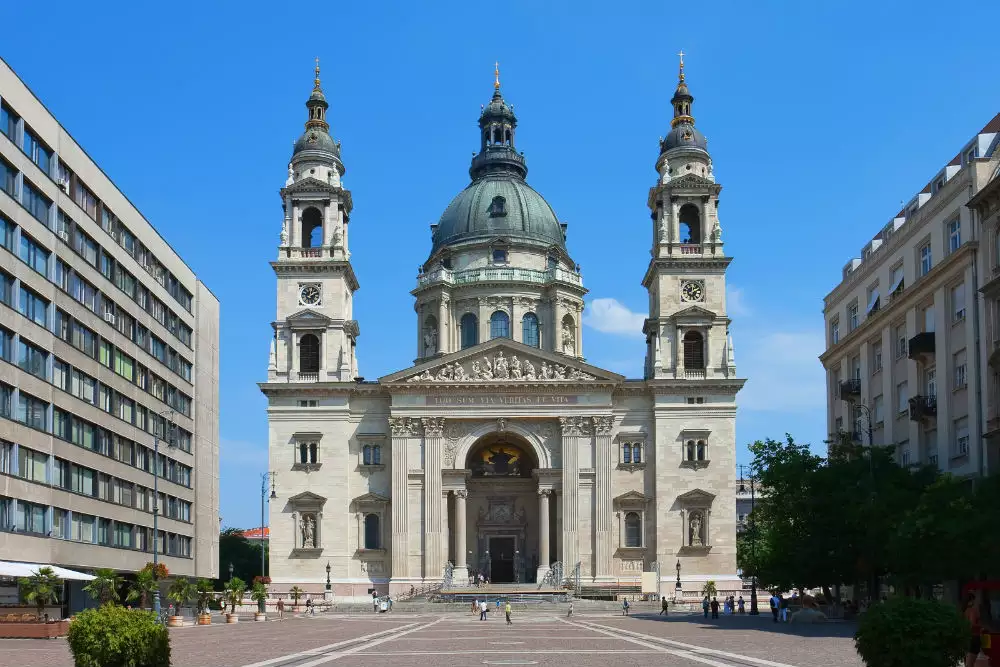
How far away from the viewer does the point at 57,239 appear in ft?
199

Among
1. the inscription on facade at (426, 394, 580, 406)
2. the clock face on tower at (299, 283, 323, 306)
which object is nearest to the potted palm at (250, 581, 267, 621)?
the inscription on facade at (426, 394, 580, 406)

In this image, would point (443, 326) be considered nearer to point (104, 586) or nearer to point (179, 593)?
point (179, 593)

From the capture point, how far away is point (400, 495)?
87.9 meters

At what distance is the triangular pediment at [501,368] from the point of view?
8881 cm

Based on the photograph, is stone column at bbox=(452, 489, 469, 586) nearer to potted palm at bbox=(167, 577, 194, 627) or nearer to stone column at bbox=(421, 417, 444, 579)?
stone column at bbox=(421, 417, 444, 579)

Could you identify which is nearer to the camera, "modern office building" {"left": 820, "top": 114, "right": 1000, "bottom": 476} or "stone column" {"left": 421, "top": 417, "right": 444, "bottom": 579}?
"modern office building" {"left": 820, "top": 114, "right": 1000, "bottom": 476}

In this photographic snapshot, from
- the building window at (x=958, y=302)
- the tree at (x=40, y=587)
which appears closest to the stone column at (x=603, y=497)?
the building window at (x=958, y=302)

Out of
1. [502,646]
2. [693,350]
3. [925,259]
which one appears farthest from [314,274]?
[502,646]

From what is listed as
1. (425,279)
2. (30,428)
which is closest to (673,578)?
(425,279)

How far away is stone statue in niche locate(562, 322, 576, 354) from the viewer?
102 meters

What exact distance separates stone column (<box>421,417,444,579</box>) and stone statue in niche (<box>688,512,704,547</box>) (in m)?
16.4

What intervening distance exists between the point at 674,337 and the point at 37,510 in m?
46.0

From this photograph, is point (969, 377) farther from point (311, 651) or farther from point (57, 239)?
point (57, 239)

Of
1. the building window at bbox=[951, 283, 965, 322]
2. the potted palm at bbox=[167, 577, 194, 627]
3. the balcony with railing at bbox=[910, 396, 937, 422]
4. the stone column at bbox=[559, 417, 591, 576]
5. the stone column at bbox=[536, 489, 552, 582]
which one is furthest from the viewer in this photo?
the stone column at bbox=[559, 417, 591, 576]
